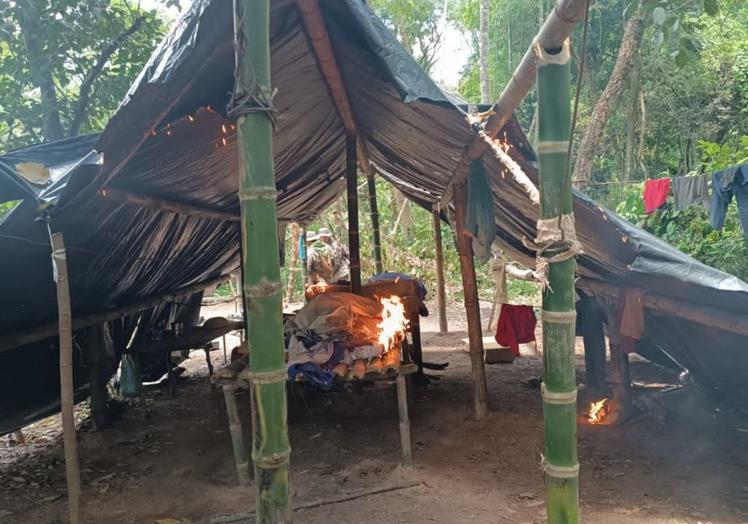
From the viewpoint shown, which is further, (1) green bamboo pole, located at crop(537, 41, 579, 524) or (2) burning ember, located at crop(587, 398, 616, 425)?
(2) burning ember, located at crop(587, 398, 616, 425)

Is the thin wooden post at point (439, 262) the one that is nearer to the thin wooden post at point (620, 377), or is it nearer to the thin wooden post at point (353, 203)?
the thin wooden post at point (353, 203)

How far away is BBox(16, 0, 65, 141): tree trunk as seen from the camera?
6.04m

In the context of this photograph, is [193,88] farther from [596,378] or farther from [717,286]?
[596,378]

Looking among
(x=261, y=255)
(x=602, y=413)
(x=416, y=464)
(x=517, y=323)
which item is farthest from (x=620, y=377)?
(x=261, y=255)

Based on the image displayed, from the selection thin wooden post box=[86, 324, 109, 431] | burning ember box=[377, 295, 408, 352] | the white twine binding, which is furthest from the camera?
thin wooden post box=[86, 324, 109, 431]

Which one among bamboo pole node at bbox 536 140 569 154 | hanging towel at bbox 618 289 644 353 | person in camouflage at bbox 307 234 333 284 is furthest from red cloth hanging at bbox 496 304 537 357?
person in camouflage at bbox 307 234 333 284

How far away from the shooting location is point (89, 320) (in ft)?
17.9

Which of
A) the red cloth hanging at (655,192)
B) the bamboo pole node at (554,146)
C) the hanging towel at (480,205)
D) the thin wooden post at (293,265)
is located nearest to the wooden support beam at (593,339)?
the hanging towel at (480,205)

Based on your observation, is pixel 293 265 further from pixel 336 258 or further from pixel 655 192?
pixel 655 192

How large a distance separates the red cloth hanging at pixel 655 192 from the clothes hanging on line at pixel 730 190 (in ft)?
3.87

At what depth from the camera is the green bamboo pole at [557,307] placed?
6.49 ft

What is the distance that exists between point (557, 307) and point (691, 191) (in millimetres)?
6532

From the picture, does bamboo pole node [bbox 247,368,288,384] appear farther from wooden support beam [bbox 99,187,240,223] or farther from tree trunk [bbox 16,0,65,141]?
tree trunk [bbox 16,0,65,141]

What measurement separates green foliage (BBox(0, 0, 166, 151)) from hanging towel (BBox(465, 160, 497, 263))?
5303 millimetres
